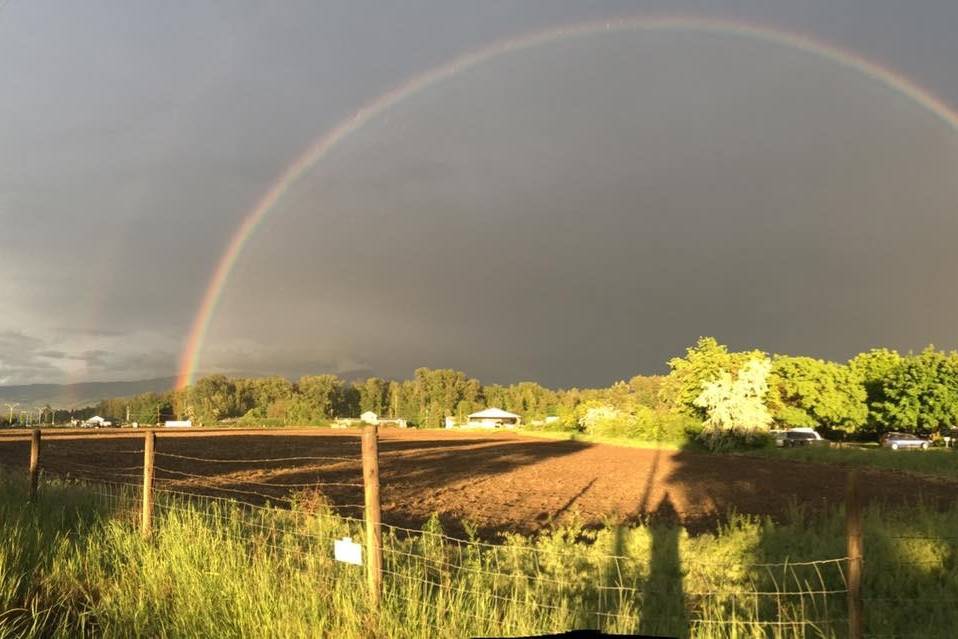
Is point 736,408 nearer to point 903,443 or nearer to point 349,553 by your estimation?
point 903,443

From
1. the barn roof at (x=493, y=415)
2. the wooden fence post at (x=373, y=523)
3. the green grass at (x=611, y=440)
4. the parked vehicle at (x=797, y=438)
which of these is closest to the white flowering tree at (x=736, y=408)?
the parked vehicle at (x=797, y=438)

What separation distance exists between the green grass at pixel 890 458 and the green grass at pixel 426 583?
26.0m

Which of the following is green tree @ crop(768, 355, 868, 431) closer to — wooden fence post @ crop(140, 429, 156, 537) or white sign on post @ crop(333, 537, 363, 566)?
wooden fence post @ crop(140, 429, 156, 537)

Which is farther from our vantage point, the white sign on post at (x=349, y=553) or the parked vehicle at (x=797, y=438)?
the parked vehicle at (x=797, y=438)

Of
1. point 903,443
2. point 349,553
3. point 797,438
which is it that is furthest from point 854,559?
point 903,443

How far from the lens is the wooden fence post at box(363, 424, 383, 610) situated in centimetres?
573

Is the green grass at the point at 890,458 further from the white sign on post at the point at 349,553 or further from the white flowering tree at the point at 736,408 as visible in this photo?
the white sign on post at the point at 349,553

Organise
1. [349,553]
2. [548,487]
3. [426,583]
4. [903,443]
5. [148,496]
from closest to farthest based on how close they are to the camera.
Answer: [349,553] → [426,583] → [148,496] → [548,487] → [903,443]

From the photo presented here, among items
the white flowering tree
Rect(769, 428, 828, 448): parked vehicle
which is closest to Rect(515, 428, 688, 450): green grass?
the white flowering tree

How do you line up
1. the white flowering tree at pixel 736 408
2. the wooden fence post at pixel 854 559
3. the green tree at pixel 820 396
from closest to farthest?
the wooden fence post at pixel 854 559 < the white flowering tree at pixel 736 408 < the green tree at pixel 820 396

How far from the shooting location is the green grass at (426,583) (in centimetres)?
545

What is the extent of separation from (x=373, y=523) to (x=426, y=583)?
1372mm

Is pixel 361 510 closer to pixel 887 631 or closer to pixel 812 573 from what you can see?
pixel 812 573

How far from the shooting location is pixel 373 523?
5852mm
